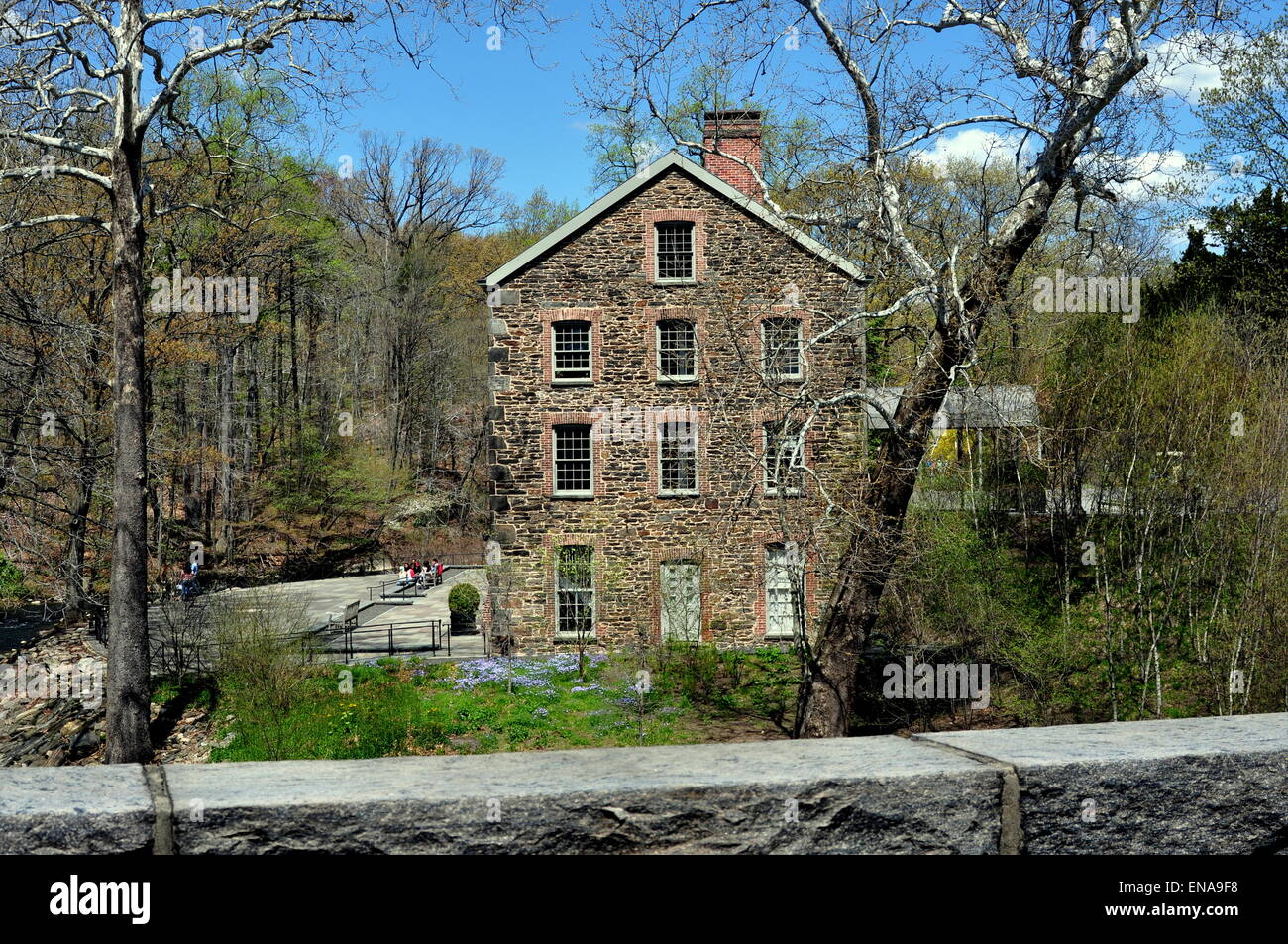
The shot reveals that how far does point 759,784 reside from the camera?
2.42 m

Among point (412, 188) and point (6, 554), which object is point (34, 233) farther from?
point (412, 188)

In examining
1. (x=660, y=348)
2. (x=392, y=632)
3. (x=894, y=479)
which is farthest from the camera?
(x=392, y=632)

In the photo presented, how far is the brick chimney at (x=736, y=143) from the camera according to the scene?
79.2 feet

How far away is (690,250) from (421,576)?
19.3 metres

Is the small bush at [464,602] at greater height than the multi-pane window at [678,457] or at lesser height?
lesser

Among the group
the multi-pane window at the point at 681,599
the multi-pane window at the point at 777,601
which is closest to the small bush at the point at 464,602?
the multi-pane window at the point at 681,599

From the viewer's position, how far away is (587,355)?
1031 inches

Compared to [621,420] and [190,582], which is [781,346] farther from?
[190,582]

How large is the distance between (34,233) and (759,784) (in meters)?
21.7

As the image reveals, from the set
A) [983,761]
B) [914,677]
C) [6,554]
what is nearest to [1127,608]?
[914,677]

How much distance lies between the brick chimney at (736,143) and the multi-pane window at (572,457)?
7.09 meters

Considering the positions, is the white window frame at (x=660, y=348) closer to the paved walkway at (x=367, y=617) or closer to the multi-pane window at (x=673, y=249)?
the multi-pane window at (x=673, y=249)

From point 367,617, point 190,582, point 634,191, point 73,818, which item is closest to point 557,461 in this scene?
point 634,191

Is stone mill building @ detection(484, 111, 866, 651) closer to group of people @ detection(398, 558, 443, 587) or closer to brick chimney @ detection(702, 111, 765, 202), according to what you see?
brick chimney @ detection(702, 111, 765, 202)
